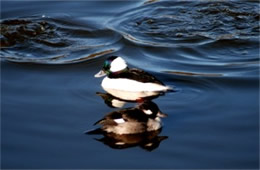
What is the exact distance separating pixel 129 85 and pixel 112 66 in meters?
0.61

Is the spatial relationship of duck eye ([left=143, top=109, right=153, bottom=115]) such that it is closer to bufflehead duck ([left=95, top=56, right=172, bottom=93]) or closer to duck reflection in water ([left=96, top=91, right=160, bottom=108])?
duck reflection in water ([left=96, top=91, right=160, bottom=108])

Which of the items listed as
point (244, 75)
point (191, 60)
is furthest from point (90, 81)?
point (244, 75)

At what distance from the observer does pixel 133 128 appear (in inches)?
327

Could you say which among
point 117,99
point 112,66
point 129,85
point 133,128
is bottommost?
point 117,99

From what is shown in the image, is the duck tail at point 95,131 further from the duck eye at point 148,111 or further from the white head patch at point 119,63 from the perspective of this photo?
the white head patch at point 119,63

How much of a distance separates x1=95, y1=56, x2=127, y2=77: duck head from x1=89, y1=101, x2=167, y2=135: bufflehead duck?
219 cm

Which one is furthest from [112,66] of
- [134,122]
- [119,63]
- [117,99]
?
[134,122]

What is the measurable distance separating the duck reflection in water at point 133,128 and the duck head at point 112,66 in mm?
2182

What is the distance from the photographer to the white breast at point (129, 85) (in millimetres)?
9961

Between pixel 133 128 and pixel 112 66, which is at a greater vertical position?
pixel 112 66

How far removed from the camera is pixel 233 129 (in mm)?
8414

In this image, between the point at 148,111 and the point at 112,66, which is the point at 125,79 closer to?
the point at 112,66

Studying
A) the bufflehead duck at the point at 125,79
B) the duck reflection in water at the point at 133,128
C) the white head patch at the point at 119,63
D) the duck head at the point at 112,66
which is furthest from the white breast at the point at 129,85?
the duck reflection in water at the point at 133,128

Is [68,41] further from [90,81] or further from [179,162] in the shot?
[179,162]
